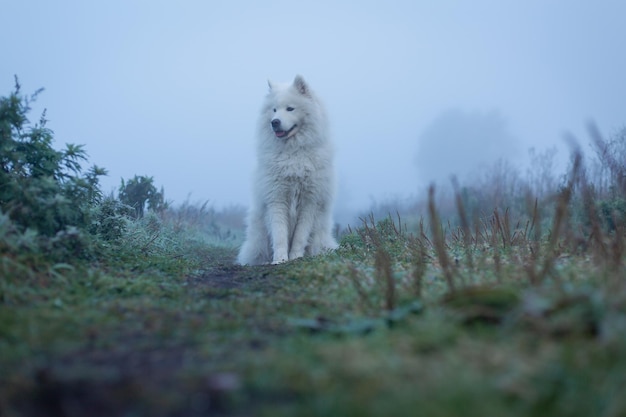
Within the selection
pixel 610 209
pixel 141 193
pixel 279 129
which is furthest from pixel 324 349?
pixel 141 193

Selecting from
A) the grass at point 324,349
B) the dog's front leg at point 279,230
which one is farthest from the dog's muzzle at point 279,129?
the grass at point 324,349

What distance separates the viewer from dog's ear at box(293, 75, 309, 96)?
25.4 feet

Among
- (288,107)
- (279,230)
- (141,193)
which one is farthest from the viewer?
(141,193)

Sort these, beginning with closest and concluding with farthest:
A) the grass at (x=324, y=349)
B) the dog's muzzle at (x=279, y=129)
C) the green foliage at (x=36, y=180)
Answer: the grass at (x=324, y=349), the green foliage at (x=36, y=180), the dog's muzzle at (x=279, y=129)

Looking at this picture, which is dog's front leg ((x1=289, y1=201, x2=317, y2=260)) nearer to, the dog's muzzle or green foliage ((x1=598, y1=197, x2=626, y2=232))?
the dog's muzzle

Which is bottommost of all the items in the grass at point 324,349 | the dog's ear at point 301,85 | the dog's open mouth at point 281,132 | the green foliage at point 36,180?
the grass at point 324,349

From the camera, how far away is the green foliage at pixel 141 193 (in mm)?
10180

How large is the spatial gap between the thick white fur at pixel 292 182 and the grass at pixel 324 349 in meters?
3.34

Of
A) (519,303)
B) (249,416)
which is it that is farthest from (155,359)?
(519,303)

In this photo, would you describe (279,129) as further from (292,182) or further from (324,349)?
(324,349)

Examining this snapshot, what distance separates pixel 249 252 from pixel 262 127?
163 cm

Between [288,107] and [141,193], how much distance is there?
398 cm

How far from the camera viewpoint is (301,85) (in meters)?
7.78

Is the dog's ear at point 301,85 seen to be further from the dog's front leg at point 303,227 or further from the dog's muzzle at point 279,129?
the dog's front leg at point 303,227
